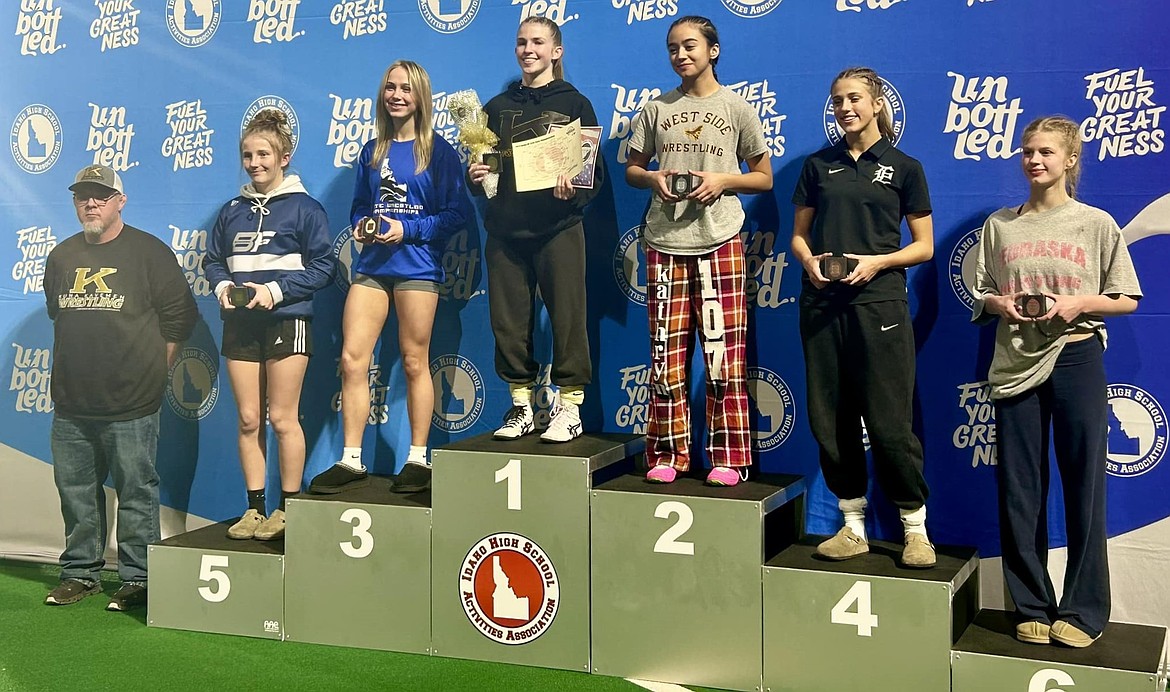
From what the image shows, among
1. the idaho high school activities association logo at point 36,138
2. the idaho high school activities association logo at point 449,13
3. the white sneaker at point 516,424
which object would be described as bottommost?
the white sneaker at point 516,424

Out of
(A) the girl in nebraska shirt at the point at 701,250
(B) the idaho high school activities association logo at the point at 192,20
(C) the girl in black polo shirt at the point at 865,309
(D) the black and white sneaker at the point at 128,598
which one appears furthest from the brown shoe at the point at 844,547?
(B) the idaho high school activities association logo at the point at 192,20

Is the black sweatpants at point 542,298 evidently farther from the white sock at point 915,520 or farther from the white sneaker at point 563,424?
the white sock at point 915,520

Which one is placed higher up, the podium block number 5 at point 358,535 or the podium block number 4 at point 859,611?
the podium block number 5 at point 358,535

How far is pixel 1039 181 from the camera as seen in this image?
124 inches

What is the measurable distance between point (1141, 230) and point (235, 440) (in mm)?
3570

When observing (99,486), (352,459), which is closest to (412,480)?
(352,459)

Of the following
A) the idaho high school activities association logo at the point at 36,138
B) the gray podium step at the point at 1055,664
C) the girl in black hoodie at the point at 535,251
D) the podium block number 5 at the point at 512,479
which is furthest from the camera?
the idaho high school activities association logo at the point at 36,138

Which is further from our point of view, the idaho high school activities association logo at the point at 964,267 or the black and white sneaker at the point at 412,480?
the black and white sneaker at the point at 412,480

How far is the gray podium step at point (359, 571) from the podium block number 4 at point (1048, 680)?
190 cm

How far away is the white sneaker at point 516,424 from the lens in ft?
12.6

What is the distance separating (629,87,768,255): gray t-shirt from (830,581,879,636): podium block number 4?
3.81 ft

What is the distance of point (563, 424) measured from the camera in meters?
3.79

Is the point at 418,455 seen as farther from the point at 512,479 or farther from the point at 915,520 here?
the point at 915,520

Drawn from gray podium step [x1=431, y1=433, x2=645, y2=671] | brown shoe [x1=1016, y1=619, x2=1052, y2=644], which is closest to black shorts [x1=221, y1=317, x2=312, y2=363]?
gray podium step [x1=431, y1=433, x2=645, y2=671]
